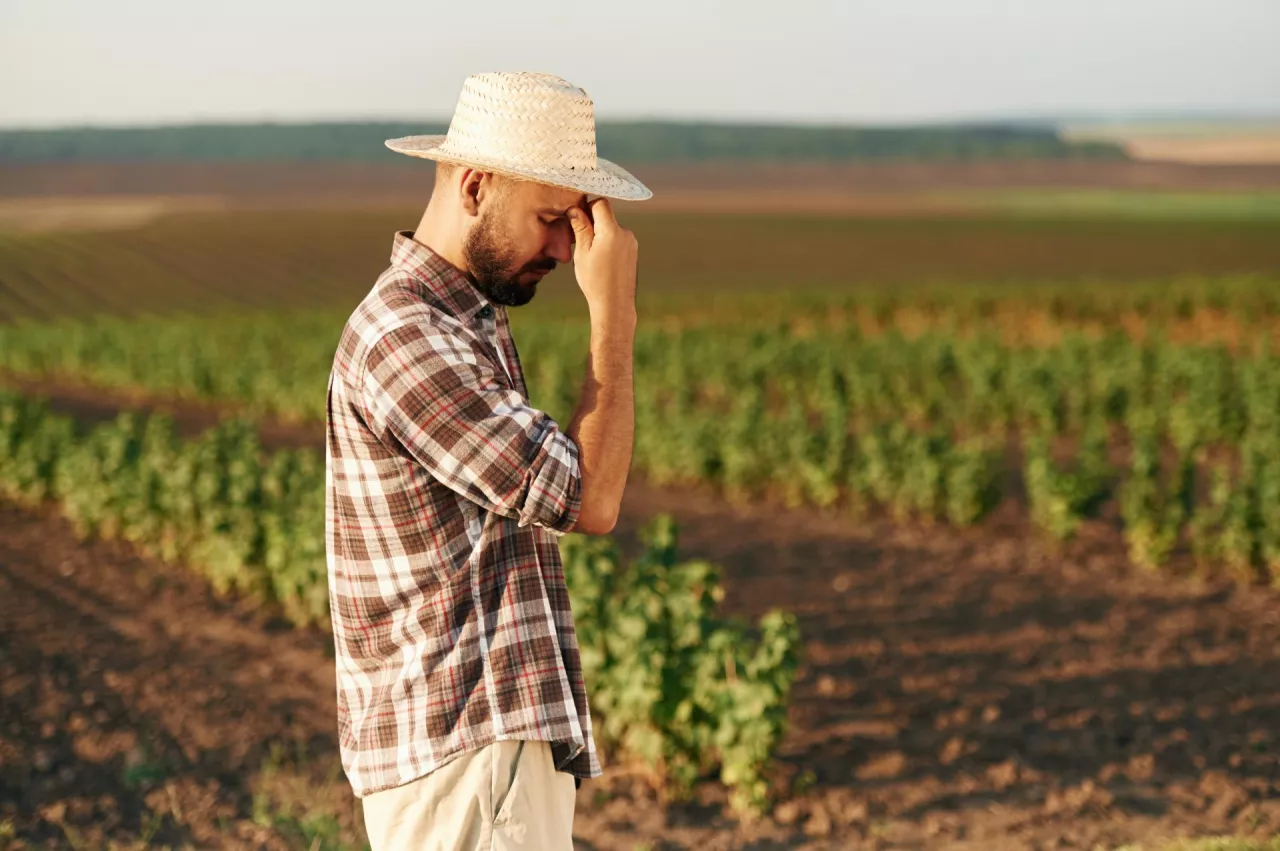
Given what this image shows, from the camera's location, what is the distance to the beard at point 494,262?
7.97 ft

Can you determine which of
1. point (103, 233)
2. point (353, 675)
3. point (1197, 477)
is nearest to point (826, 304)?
point (1197, 477)

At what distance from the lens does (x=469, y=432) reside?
2264 mm

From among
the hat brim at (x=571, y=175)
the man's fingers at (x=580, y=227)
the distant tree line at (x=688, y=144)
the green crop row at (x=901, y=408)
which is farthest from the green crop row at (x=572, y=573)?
the distant tree line at (x=688, y=144)

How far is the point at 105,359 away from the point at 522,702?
25.4 meters

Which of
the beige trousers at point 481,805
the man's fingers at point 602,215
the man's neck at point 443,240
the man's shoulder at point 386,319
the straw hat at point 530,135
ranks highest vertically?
the straw hat at point 530,135

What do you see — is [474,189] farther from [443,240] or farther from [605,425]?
[605,425]

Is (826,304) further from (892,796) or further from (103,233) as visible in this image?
(103,233)

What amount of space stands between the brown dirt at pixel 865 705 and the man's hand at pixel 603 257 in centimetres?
335

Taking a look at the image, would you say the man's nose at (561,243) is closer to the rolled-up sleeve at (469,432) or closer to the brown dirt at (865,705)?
the rolled-up sleeve at (469,432)

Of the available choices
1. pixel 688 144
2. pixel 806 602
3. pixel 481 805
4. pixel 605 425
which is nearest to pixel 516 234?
pixel 605 425

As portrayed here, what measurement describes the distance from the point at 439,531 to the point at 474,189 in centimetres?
62

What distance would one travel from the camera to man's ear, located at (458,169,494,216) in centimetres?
242

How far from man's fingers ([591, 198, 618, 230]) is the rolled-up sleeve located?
1.13 feet

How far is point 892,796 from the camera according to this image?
563 centimetres
